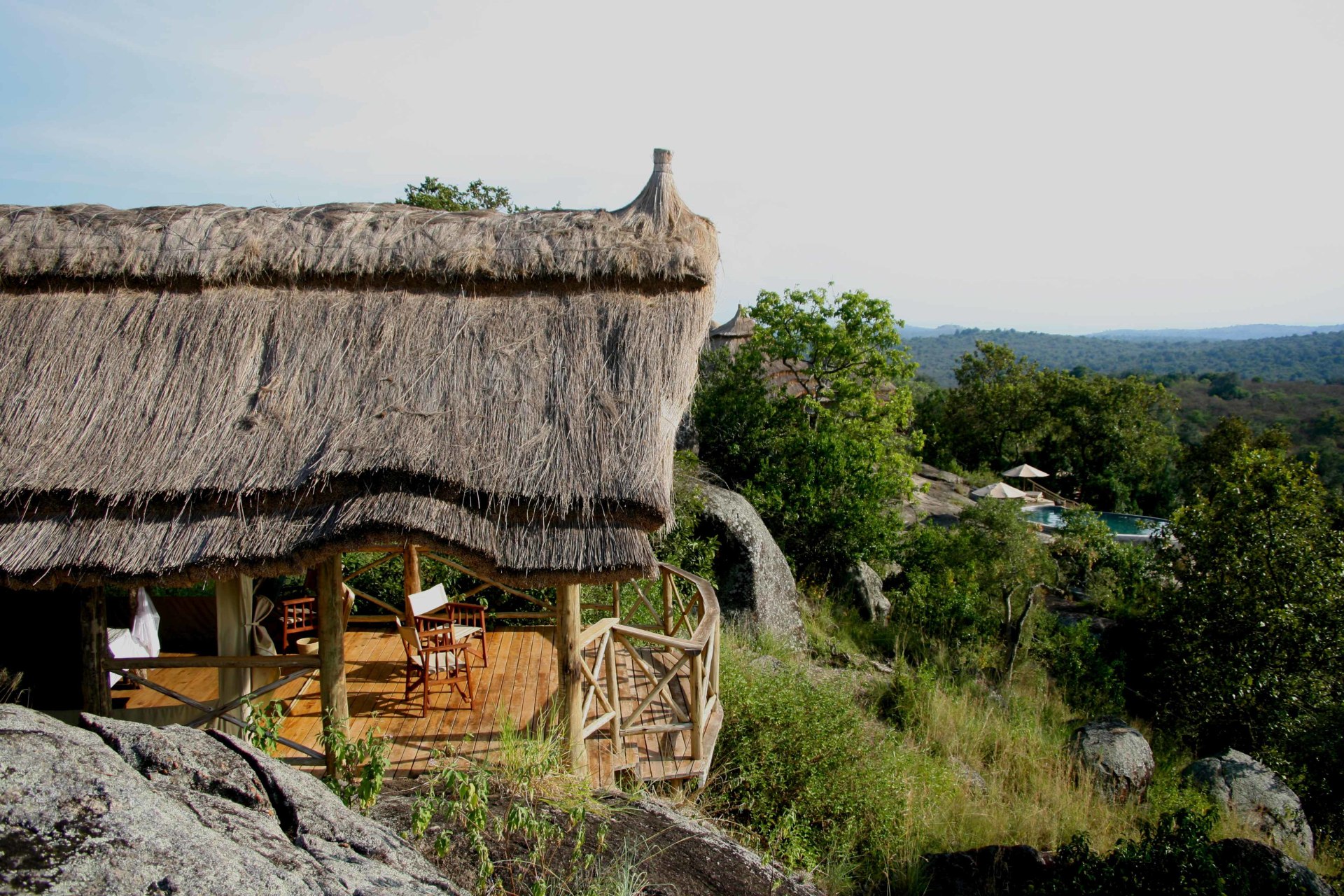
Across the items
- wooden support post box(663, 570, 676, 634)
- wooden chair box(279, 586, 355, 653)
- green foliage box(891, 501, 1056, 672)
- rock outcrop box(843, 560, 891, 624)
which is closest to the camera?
wooden chair box(279, 586, 355, 653)

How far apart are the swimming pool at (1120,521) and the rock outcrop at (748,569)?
15584 mm

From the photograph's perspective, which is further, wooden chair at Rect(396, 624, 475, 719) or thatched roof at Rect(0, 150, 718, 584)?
wooden chair at Rect(396, 624, 475, 719)

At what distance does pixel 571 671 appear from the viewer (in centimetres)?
592

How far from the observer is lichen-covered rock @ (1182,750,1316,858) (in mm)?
9391

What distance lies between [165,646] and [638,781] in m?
5.59

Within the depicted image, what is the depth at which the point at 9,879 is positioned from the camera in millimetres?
2473

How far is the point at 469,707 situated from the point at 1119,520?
30784 millimetres

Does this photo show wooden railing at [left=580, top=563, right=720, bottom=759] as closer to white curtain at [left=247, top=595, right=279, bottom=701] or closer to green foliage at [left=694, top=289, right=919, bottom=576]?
white curtain at [left=247, top=595, right=279, bottom=701]

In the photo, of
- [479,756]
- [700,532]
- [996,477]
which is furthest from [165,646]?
[996,477]

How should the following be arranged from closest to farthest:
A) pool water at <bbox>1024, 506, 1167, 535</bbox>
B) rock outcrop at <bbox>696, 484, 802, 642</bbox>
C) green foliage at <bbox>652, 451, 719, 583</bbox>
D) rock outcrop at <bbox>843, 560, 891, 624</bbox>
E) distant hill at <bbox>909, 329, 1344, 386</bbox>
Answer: green foliage at <bbox>652, 451, 719, 583</bbox>, rock outcrop at <bbox>696, 484, 802, 642</bbox>, rock outcrop at <bbox>843, 560, 891, 624</bbox>, pool water at <bbox>1024, 506, 1167, 535</bbox>, distant hill at <bbox>909, 329, 1344, 386</bbox>

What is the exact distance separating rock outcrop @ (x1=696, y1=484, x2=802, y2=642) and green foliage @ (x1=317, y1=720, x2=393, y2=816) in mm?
8808

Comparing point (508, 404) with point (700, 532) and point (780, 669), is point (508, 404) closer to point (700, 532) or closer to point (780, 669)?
point (780, 669)

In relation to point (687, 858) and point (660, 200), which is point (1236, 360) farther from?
point (687, 858)

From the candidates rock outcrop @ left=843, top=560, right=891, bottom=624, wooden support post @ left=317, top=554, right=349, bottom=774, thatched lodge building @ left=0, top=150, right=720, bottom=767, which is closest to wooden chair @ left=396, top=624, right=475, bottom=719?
thatched lodge building @ left=0, top=150, right=720, bottom=767
